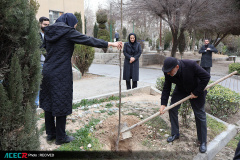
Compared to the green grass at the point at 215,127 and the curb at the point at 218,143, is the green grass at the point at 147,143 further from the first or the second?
the green grass at the point at 215,127

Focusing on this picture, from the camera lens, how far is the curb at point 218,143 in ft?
10.5

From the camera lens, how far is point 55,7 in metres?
16.2

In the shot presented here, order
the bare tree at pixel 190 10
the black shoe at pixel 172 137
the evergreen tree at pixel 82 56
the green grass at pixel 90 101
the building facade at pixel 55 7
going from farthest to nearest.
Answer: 1. the building facade at pixel 55 7
2. the bare tree at pixel 190 10
3. the evergreen tree at pixel 82 56
4. the green grass at pixel 90 101
5. the black shoe at pixel 172 137

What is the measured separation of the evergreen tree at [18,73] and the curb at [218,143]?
247cm

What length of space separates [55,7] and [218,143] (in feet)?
52.2

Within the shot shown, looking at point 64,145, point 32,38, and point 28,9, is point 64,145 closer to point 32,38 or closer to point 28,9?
point 32,38

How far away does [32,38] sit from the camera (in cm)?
196

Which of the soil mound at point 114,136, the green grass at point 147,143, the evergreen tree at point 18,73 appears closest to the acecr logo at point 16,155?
the evergreen tree at point 18,73

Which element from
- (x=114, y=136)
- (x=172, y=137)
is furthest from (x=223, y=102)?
(x=114, y=136)

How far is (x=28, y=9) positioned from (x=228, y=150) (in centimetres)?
376

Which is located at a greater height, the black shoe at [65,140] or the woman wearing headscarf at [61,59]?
the woman wearing headscarf at [61,59]

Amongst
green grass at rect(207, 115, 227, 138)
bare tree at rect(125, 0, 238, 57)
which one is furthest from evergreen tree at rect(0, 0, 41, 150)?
bare tree at rect(125, 0, 238, 57)

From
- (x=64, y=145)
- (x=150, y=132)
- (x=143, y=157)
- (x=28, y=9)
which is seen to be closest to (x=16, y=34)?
(x=28, y=9)

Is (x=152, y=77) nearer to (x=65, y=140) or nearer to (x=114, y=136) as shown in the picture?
(x=114, y=136)
